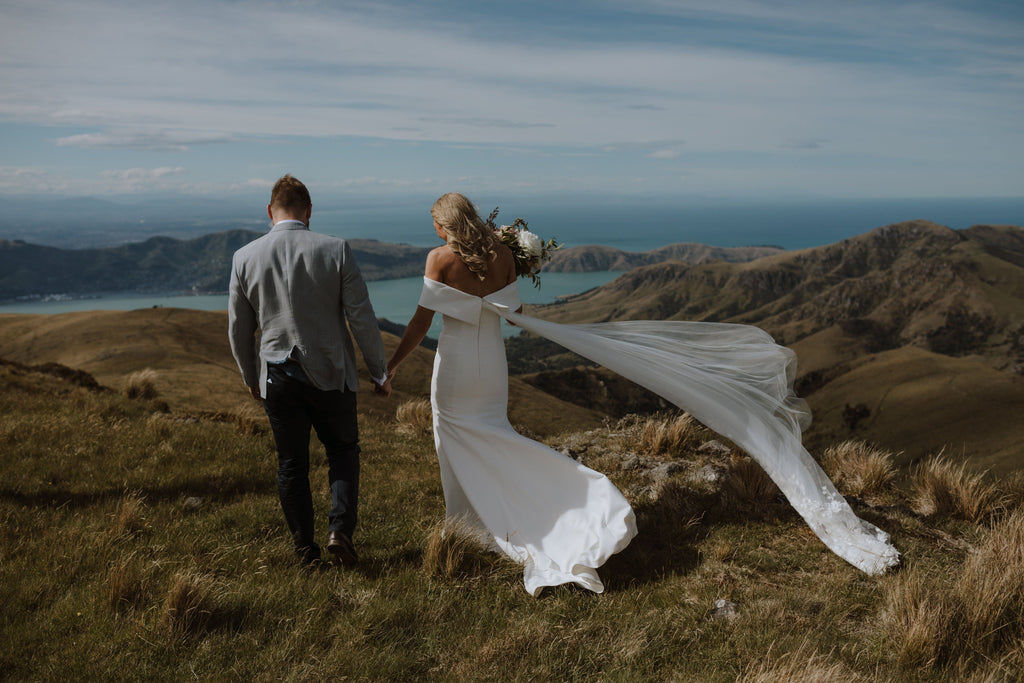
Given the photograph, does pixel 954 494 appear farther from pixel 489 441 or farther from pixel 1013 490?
pixel 489 441

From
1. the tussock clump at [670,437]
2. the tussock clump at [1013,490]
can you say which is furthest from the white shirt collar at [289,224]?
the tussock clump at [1013,490]

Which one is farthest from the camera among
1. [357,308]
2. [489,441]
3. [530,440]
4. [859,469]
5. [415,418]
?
[415,418]

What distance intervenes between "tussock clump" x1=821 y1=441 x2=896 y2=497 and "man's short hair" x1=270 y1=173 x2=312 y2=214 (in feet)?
21.1

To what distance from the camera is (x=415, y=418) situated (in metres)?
10.3

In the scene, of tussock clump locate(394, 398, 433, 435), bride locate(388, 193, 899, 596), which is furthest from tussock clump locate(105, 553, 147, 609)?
tussock clump locate(394, 398, 433, 435)

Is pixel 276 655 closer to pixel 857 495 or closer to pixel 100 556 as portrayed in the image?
pixel 100 556

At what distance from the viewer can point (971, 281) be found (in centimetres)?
18938

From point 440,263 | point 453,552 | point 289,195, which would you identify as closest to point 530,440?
point 453,552

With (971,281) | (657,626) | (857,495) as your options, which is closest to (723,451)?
(857,495)

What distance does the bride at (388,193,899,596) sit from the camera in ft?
16.1

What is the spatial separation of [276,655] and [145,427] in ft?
20.8

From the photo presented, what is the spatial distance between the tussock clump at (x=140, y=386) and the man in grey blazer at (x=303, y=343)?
9.69 meters

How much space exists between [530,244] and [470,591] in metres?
3.13

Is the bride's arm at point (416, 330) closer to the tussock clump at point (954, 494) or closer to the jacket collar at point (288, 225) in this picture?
the jacket collar at point (288, 225)
